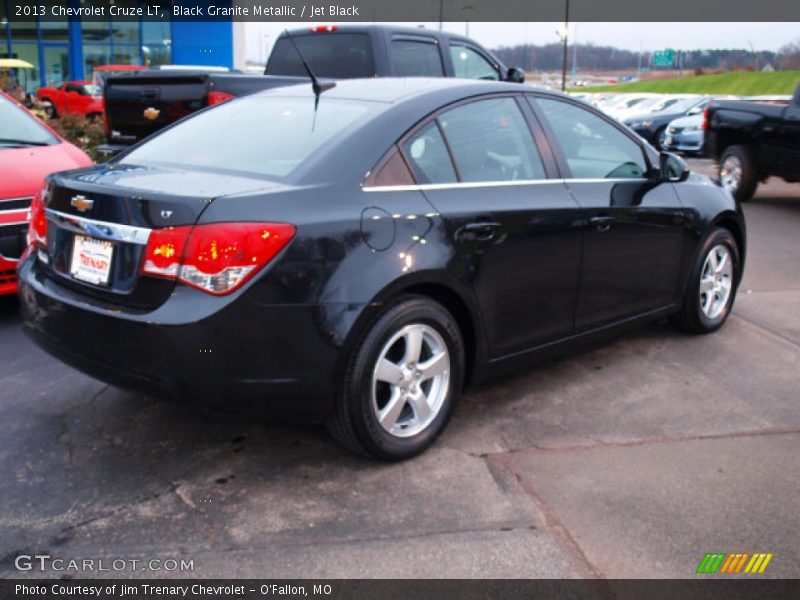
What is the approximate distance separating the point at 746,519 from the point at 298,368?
69.9 inches

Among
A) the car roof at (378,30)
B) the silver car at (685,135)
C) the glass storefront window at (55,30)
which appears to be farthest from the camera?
the glass storefront window at (55,30)

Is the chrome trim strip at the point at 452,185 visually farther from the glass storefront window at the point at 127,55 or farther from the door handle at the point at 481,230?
the glass storefront window at the point at 127,55

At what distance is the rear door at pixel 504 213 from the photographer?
376 cm

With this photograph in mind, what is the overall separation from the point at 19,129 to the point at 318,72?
3576mm

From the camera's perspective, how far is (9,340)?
17.1 ft

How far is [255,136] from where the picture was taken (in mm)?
3906

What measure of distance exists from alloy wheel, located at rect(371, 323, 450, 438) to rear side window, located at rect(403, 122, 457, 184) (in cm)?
67

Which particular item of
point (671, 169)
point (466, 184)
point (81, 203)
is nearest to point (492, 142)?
point (466, 184)

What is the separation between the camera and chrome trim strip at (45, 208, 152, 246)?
10.5 ft

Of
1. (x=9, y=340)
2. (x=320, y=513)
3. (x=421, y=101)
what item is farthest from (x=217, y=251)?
(x=9, y=340)

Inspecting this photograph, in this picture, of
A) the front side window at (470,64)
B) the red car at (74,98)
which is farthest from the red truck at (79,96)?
the front side window at (470,64)

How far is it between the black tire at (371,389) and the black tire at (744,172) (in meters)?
8.89

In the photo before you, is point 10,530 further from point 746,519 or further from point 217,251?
point 746,519

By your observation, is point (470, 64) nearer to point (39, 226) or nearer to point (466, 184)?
point (466, 184)
